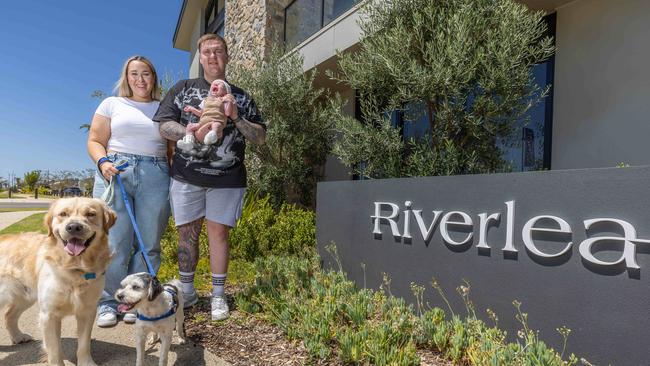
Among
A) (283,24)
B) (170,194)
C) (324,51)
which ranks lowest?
(170,194)

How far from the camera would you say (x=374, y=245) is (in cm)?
373

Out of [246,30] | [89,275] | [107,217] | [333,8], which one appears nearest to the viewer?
[89,275]

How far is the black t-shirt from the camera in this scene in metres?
3.27

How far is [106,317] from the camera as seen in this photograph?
10.8 feet

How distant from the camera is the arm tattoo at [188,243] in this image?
343cm

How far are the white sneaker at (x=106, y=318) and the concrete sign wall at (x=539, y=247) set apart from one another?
2.32 meters

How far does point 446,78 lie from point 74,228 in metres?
3.49

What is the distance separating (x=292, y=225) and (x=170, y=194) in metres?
3.05

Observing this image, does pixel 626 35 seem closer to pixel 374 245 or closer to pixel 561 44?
pixel 561 44

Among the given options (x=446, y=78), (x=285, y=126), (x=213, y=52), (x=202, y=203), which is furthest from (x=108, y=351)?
(x=285, y=126)

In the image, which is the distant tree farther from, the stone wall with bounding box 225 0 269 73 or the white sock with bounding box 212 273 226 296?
the white sock with bounding box 212 273 226 296

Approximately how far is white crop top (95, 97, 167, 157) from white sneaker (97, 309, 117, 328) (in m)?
1.38

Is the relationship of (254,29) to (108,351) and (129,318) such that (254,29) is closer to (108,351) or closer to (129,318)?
(129,318)

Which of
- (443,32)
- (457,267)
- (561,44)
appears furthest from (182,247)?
(561,44)
